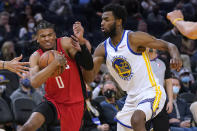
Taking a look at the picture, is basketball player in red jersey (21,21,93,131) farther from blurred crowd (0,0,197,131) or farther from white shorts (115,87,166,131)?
blurred crowd (0,0,197,131)

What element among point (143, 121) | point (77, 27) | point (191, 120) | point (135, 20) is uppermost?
point (135, 20)

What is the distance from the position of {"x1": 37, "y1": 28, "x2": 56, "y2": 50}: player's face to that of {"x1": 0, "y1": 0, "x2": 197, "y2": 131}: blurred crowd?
109 inches

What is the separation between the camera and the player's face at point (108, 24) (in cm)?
545

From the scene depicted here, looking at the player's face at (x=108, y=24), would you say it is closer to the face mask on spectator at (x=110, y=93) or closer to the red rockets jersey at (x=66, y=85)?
the red rockets jersey at (x=66, y=85)

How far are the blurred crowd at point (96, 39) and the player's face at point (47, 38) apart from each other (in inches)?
109

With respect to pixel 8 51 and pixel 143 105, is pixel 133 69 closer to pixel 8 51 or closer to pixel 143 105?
pixel 143 105

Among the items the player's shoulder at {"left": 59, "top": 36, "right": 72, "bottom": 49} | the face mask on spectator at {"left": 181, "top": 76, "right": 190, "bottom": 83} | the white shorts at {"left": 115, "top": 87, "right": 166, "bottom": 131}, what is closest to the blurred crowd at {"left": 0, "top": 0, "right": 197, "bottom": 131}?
the face mask on spectator at {"left": 181, "top": 76, "right": 190, "bottom": 83}

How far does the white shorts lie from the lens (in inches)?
193

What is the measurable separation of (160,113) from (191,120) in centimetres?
272

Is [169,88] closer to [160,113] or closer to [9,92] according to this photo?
[160,113]

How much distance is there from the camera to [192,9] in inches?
472

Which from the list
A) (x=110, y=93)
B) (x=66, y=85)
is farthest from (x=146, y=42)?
(x=110, y=93)

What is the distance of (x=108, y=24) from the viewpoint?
5516mm

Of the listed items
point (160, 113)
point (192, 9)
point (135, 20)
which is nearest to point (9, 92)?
point (135, 20)
